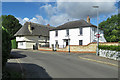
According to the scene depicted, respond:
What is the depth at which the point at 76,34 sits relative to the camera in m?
26.9

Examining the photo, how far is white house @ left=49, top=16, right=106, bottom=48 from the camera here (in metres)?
24.9

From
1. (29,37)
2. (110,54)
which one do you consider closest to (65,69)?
(110,54)

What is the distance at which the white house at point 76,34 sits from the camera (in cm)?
2494

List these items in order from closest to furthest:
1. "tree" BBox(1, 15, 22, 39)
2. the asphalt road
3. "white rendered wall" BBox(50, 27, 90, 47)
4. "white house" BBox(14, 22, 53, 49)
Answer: the asphalt road < "white rendered wall" BBox(50, 27, 90, 47) < "white house" BBox(14, 22, 53, 49) < "tree" BBox(1, 15, 22, 39)

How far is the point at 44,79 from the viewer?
6.15m

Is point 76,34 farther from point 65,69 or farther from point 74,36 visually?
point 65,69

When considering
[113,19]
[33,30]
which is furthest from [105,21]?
[33,30]

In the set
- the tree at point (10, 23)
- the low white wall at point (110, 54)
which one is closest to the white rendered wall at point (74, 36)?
the low white wall at point (110, 54)

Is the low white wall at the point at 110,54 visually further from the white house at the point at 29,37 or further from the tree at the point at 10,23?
the tree at the point at 10,23

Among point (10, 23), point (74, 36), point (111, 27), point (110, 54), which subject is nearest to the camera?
point (110, 54)

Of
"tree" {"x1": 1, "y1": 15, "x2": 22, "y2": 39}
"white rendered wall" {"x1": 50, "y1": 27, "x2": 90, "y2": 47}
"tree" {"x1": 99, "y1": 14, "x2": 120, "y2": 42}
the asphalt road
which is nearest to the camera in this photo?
the asphalt road

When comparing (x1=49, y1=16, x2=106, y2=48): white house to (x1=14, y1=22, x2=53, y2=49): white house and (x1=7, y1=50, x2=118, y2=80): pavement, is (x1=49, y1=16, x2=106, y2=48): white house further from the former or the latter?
(x1=7, y1=50, x2=118, y2=80): pavement

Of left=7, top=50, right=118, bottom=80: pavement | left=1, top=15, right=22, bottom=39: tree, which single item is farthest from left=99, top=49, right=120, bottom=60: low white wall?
left=1, top=15, right=22, bottom=39: tree

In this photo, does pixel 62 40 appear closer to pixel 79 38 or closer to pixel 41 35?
pixel 79 38
